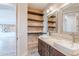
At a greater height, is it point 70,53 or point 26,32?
point 26,32

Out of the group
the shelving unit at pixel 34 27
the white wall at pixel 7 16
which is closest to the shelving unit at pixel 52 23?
the shelving unit at pixel 34 27

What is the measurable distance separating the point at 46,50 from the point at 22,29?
2.02 ft

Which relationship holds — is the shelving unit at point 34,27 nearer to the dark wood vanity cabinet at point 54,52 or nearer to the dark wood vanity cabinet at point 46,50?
the dark wood vanity cabinet at point 46,50

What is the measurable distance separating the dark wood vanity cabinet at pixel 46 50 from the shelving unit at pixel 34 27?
3.7 inches

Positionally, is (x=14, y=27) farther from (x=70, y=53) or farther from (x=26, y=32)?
(x=70, y=53)

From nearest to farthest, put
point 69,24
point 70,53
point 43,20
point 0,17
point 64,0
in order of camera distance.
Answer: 1. point 70,53
2. point 64,0
3. point 0,17
4. point 69,24
5. point 43,20

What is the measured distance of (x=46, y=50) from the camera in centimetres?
234

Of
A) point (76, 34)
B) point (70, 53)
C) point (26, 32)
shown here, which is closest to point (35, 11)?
point (26, 32)

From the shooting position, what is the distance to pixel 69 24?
2.31 metres

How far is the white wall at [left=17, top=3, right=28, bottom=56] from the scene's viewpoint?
2.30m

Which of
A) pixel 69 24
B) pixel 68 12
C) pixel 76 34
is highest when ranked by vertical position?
pixel 68 12

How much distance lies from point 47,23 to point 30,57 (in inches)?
33.7

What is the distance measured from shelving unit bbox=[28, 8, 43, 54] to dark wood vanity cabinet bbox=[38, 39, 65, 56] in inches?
3.7

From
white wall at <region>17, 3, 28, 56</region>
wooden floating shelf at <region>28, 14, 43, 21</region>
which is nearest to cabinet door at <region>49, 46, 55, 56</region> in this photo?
white wall at <region>17, 3, 28, 56</region>
